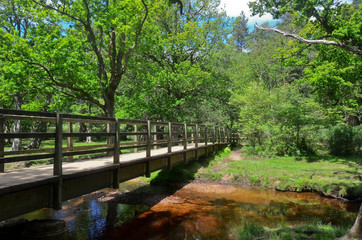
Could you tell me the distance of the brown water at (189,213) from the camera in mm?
7577

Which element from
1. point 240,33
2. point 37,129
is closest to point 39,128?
point 37,129

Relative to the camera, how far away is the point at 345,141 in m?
19.2

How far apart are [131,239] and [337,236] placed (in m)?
5.34

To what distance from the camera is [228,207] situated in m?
10.1

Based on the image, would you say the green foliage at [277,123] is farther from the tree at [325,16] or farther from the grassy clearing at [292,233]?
the grassy clearing at [292,233]

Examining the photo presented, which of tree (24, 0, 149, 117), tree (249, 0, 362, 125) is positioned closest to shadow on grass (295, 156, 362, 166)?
tree (249, 0, 362, 125)

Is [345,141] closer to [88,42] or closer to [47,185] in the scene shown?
[88,42]

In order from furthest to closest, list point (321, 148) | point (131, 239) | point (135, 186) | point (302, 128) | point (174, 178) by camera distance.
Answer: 1. point (321, 148)
2. point (302, 128)
3. point (174, 178)
4. point (135, 186)
5. point (131, 239)

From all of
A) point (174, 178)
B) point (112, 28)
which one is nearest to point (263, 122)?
point (174, 178)

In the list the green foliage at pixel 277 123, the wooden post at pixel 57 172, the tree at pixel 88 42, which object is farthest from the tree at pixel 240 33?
the wooden post at pixel 57 172

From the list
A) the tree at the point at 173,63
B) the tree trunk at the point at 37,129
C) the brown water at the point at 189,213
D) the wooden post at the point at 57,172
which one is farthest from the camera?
the tree trunk at the point at 37,129

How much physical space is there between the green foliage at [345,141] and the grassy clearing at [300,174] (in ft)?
7.16

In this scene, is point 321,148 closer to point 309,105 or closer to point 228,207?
point 309,105

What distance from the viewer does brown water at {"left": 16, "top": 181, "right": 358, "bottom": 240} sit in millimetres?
7577
